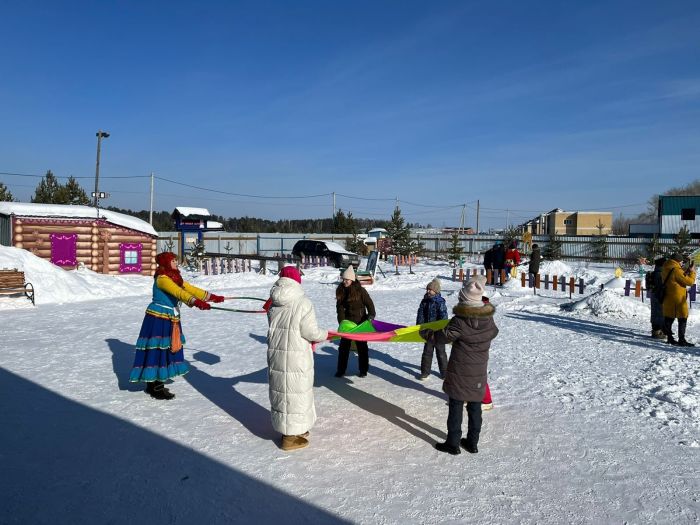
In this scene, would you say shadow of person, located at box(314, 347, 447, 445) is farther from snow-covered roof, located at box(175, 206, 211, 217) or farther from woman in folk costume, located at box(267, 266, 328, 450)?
snow-covered roof, located at box(175, 206, 211, 217)

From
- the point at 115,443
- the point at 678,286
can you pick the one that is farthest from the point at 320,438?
the point at 678,286

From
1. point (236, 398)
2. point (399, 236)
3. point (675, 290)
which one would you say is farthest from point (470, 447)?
point (399, 236)

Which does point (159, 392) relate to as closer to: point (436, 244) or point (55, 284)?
→ point (55, 284)

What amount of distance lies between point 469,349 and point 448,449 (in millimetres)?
975

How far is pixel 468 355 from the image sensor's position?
456 cm

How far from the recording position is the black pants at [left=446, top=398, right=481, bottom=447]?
4.58m

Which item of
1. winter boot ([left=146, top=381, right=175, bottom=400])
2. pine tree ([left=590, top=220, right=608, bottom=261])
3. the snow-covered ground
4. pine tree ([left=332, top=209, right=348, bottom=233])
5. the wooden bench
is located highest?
pine tree ([left=332, top=209, right=348, bottom=233])

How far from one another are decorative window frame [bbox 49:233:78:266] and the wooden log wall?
0.36 feet

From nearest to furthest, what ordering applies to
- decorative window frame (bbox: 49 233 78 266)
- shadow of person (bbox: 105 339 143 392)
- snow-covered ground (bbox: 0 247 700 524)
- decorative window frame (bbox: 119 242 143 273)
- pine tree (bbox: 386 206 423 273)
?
1. snow-covered ground (bbox: 0 247 700 524)
2. shadow of person (bbox: 105 339 143 392)
3. decorative window frame (bbox: 49 233 78 266)
4. decorative window frame (bbox: 119 242 143 273)
5. pine tree (bbox: 386 206 423 273)

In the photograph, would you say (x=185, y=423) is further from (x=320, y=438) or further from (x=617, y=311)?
(x=617, y=311)

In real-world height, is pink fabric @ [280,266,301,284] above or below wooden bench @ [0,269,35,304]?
above

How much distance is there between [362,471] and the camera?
429cm

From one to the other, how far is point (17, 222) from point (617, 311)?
21.4 metres

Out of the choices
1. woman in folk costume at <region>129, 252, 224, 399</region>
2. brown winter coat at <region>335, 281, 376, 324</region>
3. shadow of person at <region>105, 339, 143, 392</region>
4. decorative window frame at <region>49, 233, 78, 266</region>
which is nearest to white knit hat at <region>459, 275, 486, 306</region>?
brown winter coat at <region>335, 281, 376, 324</region>
